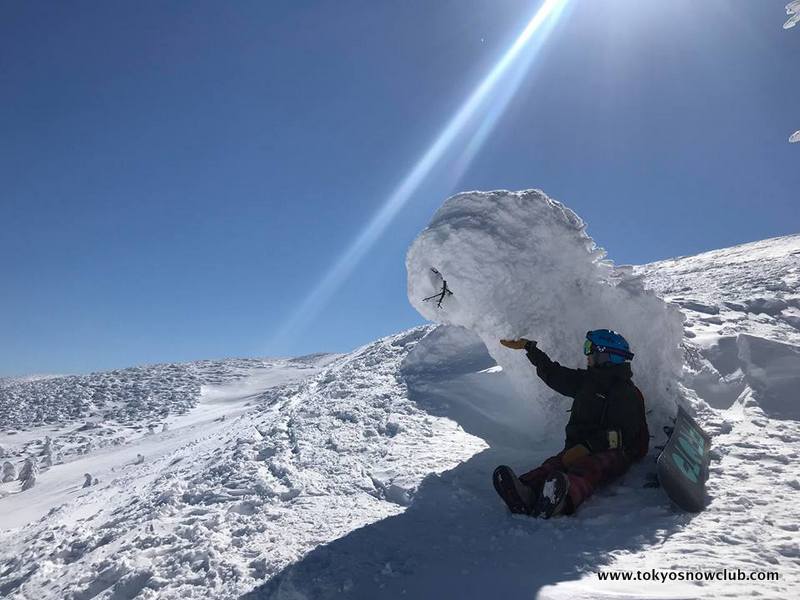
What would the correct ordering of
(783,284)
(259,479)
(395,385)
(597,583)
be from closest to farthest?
(597,583), (259,479), (395,385), (783,284)

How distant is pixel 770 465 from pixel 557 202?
13.1 feet

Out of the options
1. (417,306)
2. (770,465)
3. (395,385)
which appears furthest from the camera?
(395,385)

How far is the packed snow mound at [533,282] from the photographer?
20.2 feet

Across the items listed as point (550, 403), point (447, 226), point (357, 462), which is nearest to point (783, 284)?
point (550, 403)

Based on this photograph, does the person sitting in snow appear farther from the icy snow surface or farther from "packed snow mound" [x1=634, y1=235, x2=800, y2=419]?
"packed snow mound" [x1=634, y1=235, x2=800, y2=419]

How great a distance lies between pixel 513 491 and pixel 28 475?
12.0 meters

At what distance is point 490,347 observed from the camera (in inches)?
265

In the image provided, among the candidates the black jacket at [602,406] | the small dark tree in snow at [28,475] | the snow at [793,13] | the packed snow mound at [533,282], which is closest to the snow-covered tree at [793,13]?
the snow at [793,13]

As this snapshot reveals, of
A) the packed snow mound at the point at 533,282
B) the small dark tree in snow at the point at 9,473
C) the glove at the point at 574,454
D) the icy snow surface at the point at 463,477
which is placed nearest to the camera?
the icy snow surface at the point at 463,477

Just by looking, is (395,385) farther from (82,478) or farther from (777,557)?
(82,478)

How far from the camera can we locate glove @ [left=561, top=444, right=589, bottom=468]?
4375 millimetres

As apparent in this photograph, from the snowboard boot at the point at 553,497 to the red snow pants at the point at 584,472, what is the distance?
9cm

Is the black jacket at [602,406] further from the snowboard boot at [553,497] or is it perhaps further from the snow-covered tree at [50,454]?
the snow-covered tree at [50,454]

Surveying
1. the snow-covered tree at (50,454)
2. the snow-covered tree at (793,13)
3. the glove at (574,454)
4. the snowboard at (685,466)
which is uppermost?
the snow-covered tree at (793,13)
